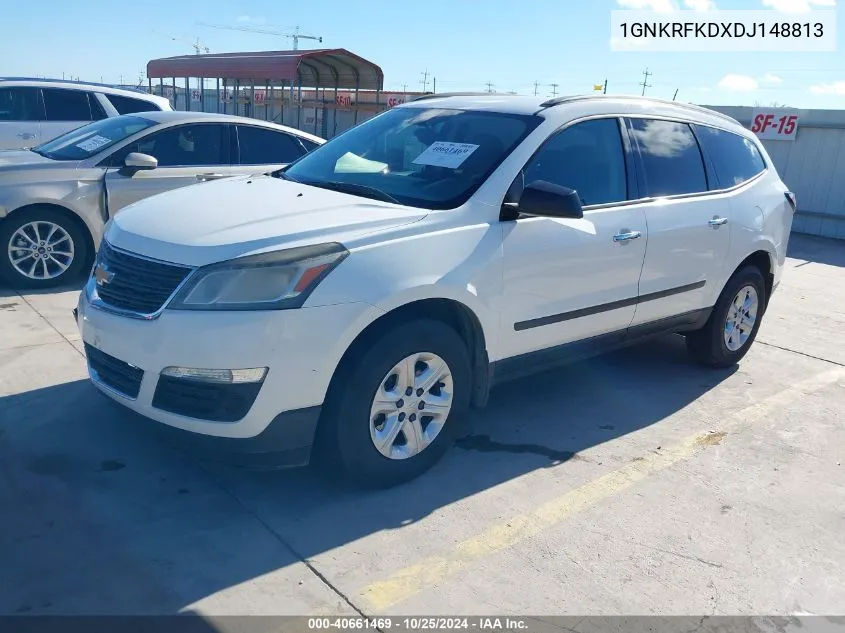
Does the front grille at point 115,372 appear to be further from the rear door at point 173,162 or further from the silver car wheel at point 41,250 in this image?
the rear door at point 173,162

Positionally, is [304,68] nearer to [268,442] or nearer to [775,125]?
[775,125]

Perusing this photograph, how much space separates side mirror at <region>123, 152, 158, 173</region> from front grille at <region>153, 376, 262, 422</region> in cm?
374

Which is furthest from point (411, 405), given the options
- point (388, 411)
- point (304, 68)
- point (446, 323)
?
point (304, 68)

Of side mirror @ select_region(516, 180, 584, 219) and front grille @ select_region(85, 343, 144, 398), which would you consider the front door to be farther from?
front grille @ select_region(85, 343, 144, 398)

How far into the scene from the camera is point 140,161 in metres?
6.45

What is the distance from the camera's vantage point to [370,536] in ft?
10.9

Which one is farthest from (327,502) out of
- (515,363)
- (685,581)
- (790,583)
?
(790,583)

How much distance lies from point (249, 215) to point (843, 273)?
349 inches

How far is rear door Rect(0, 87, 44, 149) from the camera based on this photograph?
9719 mm

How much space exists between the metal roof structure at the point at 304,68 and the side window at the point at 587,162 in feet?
36.5

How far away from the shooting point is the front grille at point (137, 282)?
329cm

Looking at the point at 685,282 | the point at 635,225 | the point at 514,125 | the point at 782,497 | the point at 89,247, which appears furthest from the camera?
the point at 89,247

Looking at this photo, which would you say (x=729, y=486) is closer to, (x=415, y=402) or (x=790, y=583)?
(x=790, y=583)

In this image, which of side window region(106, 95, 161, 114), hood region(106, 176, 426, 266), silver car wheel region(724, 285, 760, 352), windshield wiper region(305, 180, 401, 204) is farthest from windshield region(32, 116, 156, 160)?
silver car wheel region(724, 285, 760, 352)
